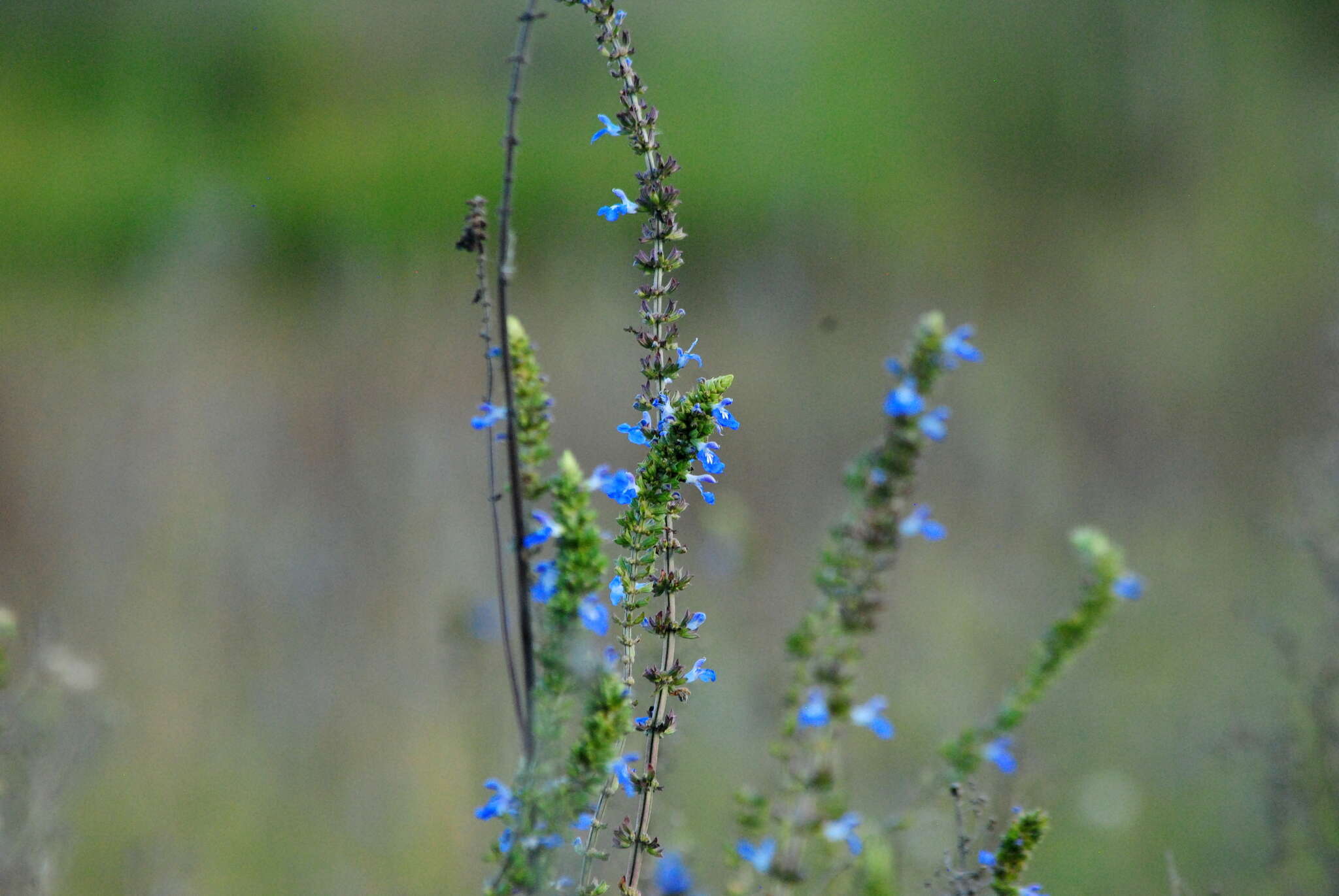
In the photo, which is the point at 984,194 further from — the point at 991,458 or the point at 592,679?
the point at 592,679

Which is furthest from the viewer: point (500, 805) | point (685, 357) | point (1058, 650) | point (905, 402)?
point (1058, 650)

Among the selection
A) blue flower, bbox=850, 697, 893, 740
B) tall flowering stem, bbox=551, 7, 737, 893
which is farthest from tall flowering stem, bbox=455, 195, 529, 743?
blue flower, bbox=850, 697, 893, 740

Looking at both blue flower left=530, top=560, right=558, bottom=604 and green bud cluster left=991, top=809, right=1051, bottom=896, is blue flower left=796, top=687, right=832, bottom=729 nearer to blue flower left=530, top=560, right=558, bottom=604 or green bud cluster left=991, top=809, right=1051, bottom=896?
green bud cluster left=991, top=809, right=1051, bottom=896

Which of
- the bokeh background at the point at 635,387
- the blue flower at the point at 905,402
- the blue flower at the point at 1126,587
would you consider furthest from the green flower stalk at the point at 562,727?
the bokeh background at the point at 635,387

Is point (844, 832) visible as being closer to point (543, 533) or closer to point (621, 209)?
point (543, 533)

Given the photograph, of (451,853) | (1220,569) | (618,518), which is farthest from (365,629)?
(1220,569)

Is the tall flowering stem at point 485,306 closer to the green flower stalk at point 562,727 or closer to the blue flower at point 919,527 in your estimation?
the green flower stalk at point 562,727

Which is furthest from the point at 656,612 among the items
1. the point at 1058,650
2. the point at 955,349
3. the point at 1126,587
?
the point at 1126,587
